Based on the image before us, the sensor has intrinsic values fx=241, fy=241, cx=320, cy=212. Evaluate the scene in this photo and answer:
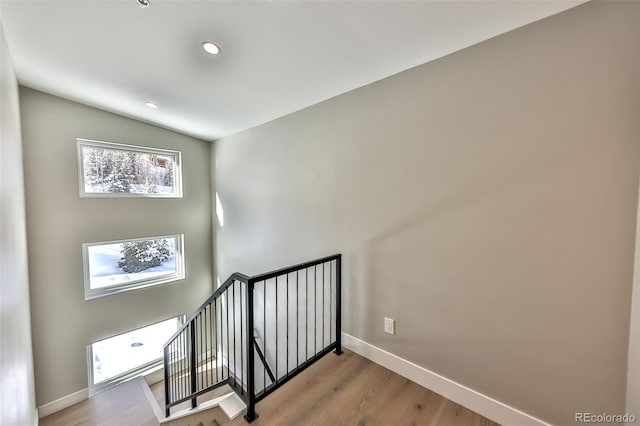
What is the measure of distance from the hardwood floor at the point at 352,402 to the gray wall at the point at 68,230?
262cm

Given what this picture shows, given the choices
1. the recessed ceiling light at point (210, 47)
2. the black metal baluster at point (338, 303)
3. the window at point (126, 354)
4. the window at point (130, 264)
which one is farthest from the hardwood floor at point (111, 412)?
the recessed ceiling light at point (210, 47)

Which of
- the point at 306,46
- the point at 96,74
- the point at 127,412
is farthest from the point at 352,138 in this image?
the point at 127,412

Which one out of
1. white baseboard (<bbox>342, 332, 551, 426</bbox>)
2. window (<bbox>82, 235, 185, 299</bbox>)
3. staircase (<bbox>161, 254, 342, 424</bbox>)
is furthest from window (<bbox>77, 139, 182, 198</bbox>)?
white baseboard (<bbox>342, 332, 551, 426</bbox>)

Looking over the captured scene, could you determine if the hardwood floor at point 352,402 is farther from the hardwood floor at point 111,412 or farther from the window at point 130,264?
the window at point 130,264

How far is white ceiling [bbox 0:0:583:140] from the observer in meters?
1.47

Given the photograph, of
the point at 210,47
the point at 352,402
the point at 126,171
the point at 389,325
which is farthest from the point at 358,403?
the point at 126,171

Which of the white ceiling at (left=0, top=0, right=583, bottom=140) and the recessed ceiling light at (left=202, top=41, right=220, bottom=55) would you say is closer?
the white ceiling at (left=0, top=0, right=583, bottom=140)

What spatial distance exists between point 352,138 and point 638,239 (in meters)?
1.88

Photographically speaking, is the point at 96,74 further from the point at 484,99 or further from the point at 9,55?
the point at 484,99

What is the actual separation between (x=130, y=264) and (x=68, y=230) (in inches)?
35.6

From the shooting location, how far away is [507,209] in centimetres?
152

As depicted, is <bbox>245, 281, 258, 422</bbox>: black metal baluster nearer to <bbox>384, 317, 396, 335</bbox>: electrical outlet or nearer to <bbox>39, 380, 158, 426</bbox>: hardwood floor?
<bbox>384, 317, 396, 335</bbox>: electrical outlet

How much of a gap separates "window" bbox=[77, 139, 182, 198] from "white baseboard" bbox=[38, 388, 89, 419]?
2697 millimetres

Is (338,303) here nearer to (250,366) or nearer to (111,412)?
(250,366)
